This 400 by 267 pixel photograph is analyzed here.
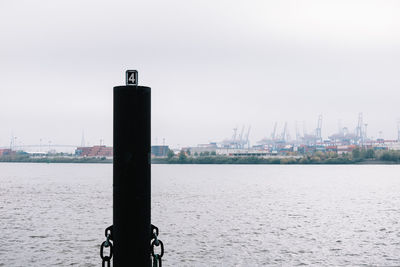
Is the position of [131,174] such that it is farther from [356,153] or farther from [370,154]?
[356,153]

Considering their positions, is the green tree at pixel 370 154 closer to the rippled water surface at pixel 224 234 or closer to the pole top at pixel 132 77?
the rippled water surface at pixel 224 234

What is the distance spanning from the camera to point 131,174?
184 inches

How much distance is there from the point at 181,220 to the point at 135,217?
2364cm

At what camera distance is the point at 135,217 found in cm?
468

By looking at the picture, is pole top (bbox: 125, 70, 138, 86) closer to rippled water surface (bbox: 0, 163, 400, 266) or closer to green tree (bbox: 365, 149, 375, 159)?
rippled water surface (bbox: 0, 163, 400, 266)

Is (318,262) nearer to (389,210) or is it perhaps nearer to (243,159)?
(389,210)

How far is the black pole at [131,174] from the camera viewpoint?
4.67 metres

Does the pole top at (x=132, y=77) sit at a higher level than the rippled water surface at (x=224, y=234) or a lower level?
higher

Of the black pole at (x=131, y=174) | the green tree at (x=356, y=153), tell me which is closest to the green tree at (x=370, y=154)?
the green tree at (x=356, y=153)

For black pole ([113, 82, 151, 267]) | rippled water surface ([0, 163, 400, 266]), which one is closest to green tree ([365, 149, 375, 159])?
rippled water surface ([0, 163, 400, 266])

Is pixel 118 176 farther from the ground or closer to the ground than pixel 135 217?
farther from the ground

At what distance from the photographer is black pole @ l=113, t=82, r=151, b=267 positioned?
4.67 m

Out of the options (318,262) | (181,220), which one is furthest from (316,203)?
(318,262)

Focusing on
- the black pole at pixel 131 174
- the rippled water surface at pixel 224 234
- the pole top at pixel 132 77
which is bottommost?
the rippled water surface at pixel 224 234
